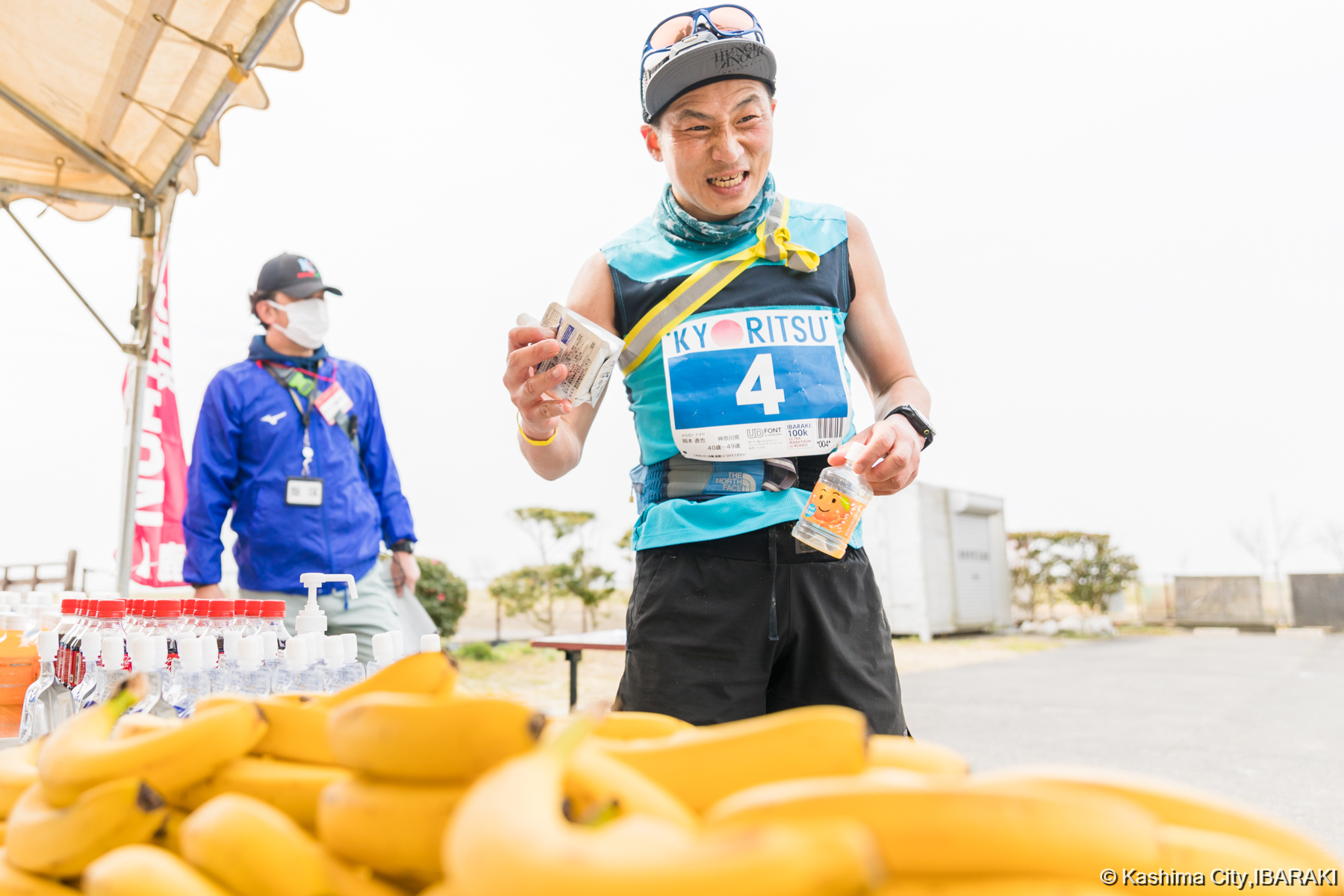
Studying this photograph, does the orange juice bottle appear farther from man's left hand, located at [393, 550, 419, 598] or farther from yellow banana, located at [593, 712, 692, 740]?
yellow banana, located at [593, 712, 692, 740]

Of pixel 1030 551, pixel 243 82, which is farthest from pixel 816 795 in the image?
pixel 1030 551

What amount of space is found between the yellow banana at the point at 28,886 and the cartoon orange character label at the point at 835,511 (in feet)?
4.22

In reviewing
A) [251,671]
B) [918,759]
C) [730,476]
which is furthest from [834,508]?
[251,671]

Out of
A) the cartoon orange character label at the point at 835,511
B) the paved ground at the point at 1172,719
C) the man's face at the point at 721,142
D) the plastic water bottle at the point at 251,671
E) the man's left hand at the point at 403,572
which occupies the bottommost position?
the paved ground at the point at 1172,719

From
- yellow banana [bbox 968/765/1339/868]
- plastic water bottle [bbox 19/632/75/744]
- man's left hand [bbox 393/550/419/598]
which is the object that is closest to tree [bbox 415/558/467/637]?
man's left hand [bbox 393/550/419/598]

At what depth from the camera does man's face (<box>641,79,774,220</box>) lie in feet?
6.21

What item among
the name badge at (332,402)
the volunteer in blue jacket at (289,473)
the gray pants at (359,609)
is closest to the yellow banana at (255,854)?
the gray pants at (359,609)

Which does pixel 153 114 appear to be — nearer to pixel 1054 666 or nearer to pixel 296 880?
pixel 296 880

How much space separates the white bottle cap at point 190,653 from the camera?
176cm

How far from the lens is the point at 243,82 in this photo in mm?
4121

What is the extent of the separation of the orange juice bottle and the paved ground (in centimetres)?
535

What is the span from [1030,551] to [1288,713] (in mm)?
14325

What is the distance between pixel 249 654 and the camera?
1.78 metres

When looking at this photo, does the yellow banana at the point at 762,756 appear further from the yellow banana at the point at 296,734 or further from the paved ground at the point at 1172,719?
the paved ground at the point at 1172,719
